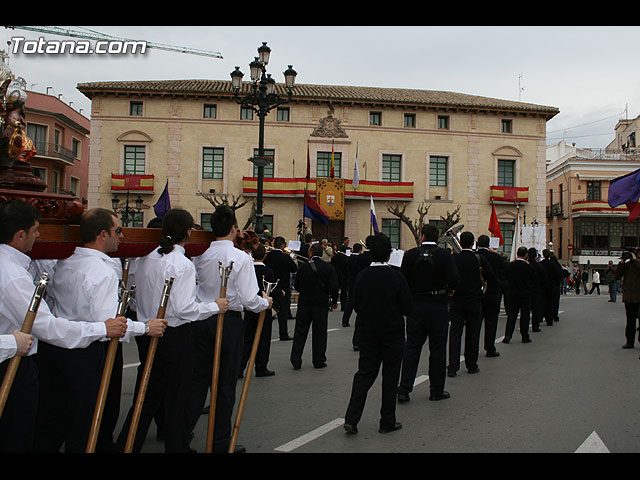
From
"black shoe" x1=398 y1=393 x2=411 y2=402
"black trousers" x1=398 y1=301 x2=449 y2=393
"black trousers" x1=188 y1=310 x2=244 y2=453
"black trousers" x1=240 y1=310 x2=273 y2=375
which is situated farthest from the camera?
"black trousers" x1=240 y1=310 x2=273 y2=375

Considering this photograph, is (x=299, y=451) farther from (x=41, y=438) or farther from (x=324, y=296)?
(x=324, y=296)

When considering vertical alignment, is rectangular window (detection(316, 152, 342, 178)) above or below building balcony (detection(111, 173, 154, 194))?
above

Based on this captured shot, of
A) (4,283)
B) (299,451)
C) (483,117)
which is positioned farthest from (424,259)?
(483,117)

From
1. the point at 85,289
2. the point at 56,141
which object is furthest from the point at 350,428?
the point at 56,141

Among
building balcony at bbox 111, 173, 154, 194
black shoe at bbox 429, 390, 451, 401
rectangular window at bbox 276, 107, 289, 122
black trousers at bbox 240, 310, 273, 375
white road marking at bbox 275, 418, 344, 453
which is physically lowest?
white road marking at bbox 275, 418, 344, 453

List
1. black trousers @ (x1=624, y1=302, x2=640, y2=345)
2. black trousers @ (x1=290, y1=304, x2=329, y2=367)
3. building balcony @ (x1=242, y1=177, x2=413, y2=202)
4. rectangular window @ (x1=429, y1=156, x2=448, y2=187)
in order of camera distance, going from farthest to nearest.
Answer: rectangular window @ (x1=429, y1=156, x2=448, y2=187), building balcony @ (x1=242, y1=177, x2=413, y2=202), black trousers @ (x1=624, y1=302, x2=640, y2=345), black trousers @ (x1=290, y1=304, x2=329, y2=367)

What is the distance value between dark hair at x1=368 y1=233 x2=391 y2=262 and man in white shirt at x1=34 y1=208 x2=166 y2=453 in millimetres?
2384

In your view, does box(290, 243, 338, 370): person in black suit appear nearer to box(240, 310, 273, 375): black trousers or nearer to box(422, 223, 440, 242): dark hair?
box(240, 310, 273, 375): black trousers

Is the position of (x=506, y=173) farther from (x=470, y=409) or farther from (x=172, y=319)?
(x=172, y=319)

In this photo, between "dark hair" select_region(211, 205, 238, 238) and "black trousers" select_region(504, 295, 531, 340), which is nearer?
"dark hair" select_region(211, 205, 238, 238)

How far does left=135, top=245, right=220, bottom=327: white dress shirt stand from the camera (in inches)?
161

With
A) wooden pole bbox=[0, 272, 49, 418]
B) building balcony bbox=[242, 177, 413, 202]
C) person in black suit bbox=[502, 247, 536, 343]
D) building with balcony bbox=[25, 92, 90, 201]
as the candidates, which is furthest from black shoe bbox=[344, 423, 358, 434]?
building with balcony bbox=[25, 92, 90, 201]

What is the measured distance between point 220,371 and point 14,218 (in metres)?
2.03
